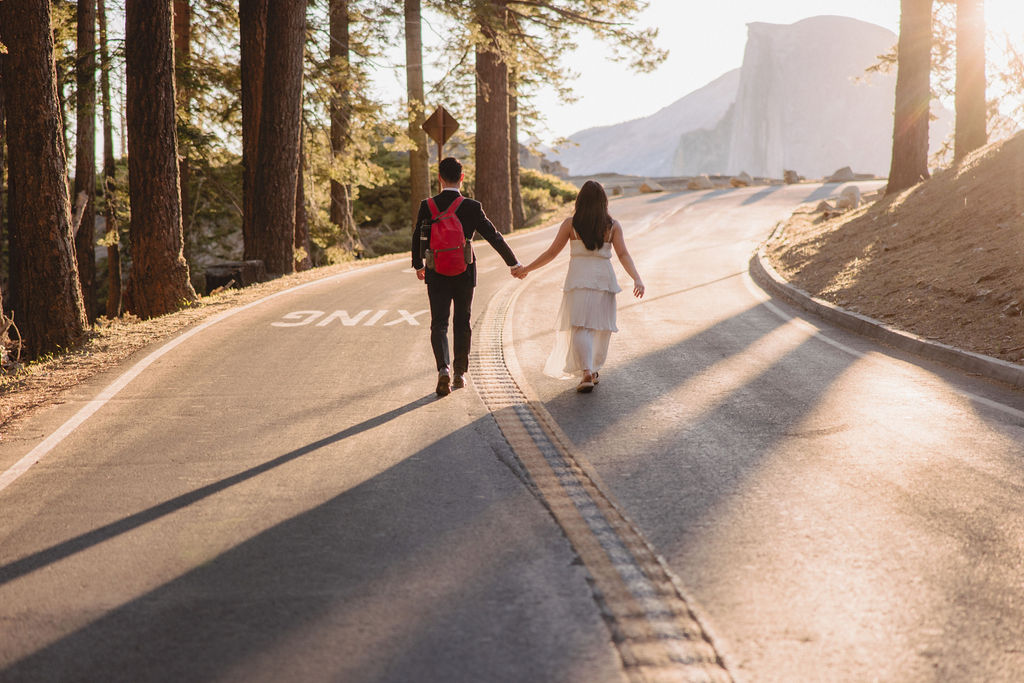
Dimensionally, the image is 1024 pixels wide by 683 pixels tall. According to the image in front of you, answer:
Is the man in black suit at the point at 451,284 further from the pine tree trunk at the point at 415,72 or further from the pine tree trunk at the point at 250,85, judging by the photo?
the pine tree trunk at the point at 415,72

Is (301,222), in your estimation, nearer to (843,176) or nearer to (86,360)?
(86,360)

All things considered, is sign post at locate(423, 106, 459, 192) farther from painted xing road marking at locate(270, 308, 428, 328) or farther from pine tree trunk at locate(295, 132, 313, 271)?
painted xing road marking at locate(270, 308, 428, 328)

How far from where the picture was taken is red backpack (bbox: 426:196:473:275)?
777 centimetres

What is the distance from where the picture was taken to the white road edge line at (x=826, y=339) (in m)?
7.20

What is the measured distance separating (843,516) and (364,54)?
22.6m

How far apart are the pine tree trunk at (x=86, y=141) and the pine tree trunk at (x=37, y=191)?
22.2 ft

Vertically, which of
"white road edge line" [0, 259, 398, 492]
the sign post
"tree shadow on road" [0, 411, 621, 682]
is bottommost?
"tree shadow on road" [0, 411, 621, 682]

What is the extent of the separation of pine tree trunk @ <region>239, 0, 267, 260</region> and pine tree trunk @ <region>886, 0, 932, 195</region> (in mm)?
14023

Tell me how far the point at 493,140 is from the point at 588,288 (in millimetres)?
22167

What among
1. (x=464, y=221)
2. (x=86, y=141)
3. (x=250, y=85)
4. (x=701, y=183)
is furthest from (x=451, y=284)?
(x=701, y=183)

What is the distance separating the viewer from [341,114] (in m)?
24.3

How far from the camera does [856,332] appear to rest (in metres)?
11.3

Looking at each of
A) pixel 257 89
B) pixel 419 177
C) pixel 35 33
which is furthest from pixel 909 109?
pixel 35 33

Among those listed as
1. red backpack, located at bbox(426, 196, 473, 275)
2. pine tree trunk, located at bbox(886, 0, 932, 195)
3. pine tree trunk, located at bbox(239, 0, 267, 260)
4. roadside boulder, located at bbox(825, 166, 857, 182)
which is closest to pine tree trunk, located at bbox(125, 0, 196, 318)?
pine tree trunk, located at bbox(239, 0, 267, 260)
